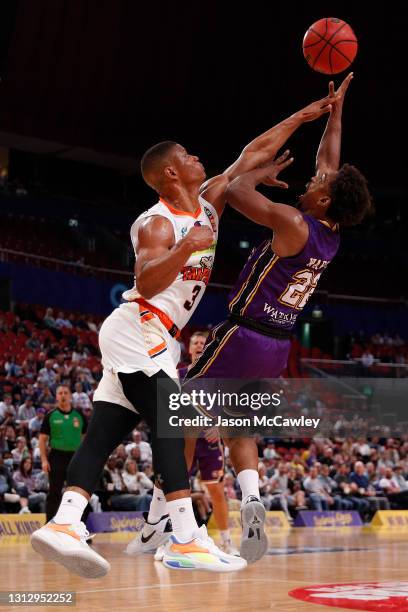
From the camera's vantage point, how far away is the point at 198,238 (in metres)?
4.77

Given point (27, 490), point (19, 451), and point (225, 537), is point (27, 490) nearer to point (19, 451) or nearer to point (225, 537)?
point (19, 451)

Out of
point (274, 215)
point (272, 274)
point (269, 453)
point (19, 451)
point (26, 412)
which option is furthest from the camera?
point (269, 453)

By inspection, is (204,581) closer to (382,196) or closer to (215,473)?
(215,473)

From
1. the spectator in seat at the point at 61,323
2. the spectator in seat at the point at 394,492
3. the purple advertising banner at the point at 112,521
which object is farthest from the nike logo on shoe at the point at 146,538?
the spectator in seat at the point at 61,323

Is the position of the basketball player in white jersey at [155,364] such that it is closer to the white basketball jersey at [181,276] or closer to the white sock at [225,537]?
the white basketball jersey at [181,276]

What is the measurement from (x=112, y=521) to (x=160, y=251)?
33.0 ft

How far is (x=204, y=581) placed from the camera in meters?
6.71

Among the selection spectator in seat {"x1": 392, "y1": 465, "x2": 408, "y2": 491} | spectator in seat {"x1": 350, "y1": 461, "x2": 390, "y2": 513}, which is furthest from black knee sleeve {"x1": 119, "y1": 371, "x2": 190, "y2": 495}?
spectator in seat {"x1": 392, "y1": 465, "x2": 408, "y2": 491}

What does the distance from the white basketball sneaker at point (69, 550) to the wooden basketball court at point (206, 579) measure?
59 cm

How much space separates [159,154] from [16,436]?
1062cm

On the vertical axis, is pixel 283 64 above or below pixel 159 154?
above

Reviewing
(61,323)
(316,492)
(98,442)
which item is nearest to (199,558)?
(98,442)

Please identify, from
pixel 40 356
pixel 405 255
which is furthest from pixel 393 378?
pixel 405 255

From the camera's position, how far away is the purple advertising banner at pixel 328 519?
16.8 metres
